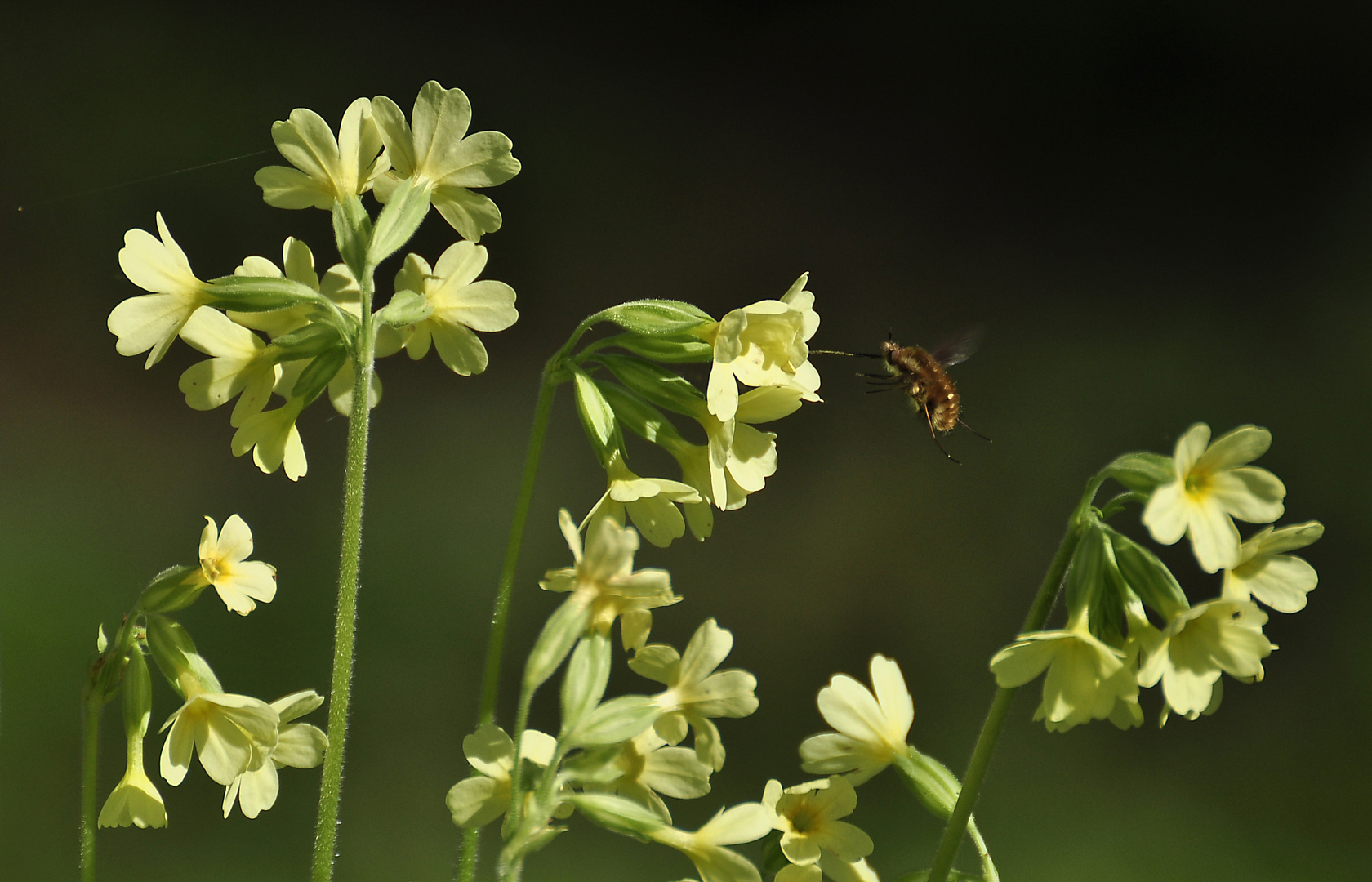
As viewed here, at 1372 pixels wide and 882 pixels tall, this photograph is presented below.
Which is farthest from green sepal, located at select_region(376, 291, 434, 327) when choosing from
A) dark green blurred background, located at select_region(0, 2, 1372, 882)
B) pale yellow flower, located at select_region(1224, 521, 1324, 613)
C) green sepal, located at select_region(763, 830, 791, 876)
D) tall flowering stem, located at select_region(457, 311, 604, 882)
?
dark green blurred background, located at select_region(0, 2, 1372, 882)

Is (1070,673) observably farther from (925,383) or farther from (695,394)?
(925,383)

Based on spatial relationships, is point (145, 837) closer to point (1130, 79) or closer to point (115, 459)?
point (115, 459)

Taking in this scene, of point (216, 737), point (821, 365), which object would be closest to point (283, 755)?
point (216, 737)

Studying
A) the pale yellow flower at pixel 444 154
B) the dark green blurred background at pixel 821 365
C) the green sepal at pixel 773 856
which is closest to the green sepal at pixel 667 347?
the pale yellow flower at pixel 444 154

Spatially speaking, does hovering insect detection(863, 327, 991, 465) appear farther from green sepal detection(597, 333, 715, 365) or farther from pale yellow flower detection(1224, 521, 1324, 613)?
pale yellow flower detection(1224, 521, 1324, 613)

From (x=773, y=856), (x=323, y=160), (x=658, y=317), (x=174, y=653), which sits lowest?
(x=773, y=856)

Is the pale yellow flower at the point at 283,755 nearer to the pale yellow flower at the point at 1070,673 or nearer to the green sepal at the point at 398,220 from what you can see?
the green sepal at the point at 398,220
